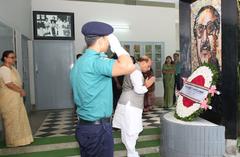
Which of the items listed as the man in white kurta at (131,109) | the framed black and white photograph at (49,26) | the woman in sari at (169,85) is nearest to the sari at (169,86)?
the woman in sari at (169,85)

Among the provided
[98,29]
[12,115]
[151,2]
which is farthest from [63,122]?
[151,2]

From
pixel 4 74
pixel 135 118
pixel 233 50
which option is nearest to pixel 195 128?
pixel 135 118

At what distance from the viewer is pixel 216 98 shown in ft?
9.89

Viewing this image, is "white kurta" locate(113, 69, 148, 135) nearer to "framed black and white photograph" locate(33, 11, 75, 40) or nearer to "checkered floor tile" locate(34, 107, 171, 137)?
"checkered floor tile" locate(34, 107, 171, 137)

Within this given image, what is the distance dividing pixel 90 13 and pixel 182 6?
4597 mm

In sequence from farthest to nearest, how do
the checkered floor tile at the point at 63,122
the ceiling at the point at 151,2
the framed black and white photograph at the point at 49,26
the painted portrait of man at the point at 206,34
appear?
the ceiling at the point at 151,2
the framed black and white photograph at the point at 49,26
the checkered floor tile at the point at 63,122
the painted portrait of man at the point at 206,34

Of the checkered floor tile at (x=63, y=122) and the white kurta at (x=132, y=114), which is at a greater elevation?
the white kurta at (x=132, y=114)

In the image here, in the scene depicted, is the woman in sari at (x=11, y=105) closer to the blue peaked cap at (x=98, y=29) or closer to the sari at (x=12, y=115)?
the sari at (x=12, y=115)

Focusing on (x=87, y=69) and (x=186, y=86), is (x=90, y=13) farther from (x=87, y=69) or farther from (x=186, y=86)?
(x=87, y=69)

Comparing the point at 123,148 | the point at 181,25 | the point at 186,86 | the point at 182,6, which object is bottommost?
the point at 123,148

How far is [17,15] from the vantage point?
219 inches

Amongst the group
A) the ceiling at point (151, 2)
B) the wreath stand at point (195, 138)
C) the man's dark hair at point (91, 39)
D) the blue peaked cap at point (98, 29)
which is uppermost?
the ceiling at point (151, 2)

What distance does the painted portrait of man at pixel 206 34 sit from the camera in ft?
9.91

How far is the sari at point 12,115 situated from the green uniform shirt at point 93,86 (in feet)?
8.07
